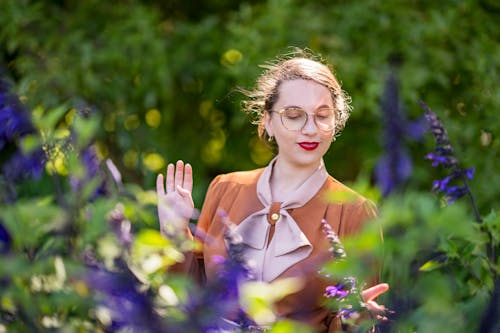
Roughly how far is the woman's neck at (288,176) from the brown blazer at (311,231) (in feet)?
0.21

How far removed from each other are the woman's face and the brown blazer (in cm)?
13

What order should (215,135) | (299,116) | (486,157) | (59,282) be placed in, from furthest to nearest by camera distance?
(215,135), (486,157), (299,116), (59,282)

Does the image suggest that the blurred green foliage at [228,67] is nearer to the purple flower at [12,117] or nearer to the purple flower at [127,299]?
the purple flower at [12,117]

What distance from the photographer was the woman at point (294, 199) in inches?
92.7

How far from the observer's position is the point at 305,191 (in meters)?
2.48

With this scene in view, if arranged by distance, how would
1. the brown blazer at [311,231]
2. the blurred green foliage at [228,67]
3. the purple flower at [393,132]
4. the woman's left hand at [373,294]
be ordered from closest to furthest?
the purple flower at [393,132] < the woman's left hand at [373,294] < the brown blazer at [311,231] < the blurred green foliage at [228,67]

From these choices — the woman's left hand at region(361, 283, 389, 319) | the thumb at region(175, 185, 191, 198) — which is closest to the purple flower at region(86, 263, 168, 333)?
the woman's left hand at region(361, 283, 389, 319)

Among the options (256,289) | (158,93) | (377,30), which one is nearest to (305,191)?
(256,289)

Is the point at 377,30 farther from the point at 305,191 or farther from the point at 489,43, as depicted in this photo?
the point at 305,191

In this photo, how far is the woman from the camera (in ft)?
7.72

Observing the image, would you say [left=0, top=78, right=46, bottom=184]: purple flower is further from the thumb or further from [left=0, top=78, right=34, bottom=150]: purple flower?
the thumb

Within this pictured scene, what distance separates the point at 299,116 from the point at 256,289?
1.45 meters

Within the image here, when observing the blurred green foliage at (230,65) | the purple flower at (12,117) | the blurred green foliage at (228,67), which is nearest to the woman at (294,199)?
the purple flower at (12,117)

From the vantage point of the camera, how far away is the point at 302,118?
2.46 metres
